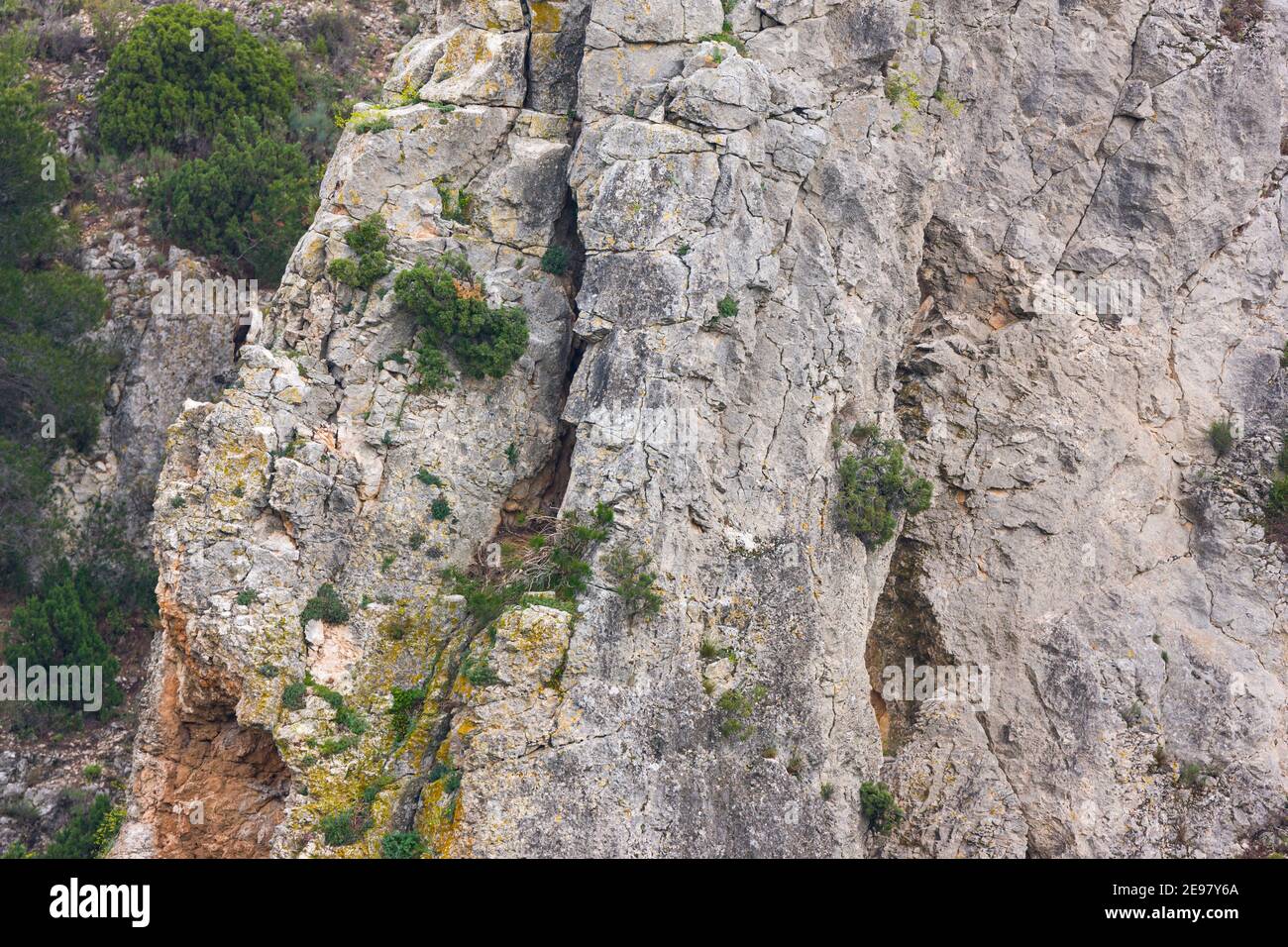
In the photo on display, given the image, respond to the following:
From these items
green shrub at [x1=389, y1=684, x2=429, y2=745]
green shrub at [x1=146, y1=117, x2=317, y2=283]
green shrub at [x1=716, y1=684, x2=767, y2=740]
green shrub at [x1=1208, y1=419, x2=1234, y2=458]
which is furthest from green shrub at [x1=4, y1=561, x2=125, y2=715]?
green shrub at [x1=1208, y1=419, x2=1234, y2=458]

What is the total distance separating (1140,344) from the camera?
26.2 meters

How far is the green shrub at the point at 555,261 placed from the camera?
2395 centimetres

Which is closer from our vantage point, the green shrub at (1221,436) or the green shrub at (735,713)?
the green shrub at (735,713)

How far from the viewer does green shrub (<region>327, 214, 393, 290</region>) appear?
23.1 metres

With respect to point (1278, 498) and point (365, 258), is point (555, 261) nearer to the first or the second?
point (365, 258)

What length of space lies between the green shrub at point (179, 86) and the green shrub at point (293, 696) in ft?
64.6

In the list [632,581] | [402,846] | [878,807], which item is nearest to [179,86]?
[632,581]

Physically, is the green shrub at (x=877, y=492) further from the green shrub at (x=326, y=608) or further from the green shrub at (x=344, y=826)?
the green shrub at (x=344, y=826)

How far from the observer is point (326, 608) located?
71.0 feet

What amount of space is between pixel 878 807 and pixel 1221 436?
11.5 meters

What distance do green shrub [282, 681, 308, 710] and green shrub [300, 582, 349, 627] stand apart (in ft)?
3.73

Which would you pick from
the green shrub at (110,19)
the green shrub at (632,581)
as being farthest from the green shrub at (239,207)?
the green shrub at (632,581)
